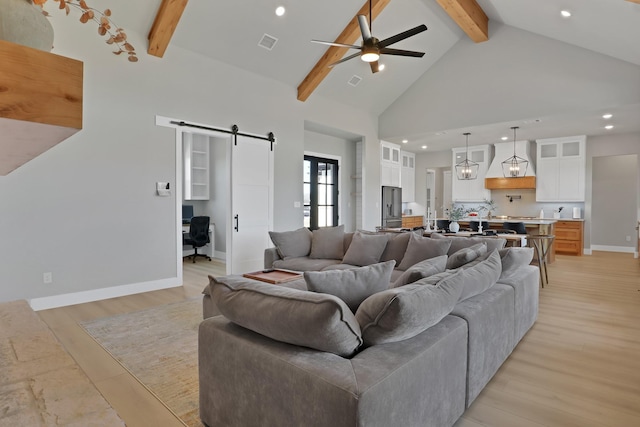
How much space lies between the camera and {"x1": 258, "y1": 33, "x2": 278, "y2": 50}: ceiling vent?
5629 mm

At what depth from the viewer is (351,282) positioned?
6.51 ft

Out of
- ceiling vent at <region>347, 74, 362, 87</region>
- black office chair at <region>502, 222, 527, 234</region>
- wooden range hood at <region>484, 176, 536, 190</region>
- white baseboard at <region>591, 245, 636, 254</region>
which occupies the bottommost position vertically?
white baseboard at <region>591, 245, 636, 254</region>

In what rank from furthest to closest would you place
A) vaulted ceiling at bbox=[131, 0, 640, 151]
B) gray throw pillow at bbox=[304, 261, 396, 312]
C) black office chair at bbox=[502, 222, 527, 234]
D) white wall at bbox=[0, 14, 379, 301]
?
1. black office chair at bbox=[502, 222, 527, 234]
2. vaulted ceiling at bbox=[131, 0, 640, 151]
3. white wall at bbox=[0, 14, 379, 301]
4. gray throw pillow at bbox=[304, 261, 396, 312]

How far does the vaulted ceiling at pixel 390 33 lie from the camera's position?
4980 millimetres

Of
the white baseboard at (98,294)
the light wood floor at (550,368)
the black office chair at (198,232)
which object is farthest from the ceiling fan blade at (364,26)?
the black office chair at (198,232)

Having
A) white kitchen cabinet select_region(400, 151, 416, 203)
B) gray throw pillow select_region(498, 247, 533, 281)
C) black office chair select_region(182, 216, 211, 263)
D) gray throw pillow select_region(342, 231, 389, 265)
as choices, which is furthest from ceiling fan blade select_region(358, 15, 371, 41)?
white kitchen cabinet select_region(400, 151, 416, 203)

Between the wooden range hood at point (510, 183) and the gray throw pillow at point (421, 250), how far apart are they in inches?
265

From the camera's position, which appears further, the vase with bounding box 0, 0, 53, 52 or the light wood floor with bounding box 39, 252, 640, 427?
the light wood floor with bounding box 39, 252, 640, 427

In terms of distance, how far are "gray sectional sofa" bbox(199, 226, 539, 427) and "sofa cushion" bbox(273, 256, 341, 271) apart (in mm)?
2334

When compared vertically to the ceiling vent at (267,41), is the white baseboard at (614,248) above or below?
below

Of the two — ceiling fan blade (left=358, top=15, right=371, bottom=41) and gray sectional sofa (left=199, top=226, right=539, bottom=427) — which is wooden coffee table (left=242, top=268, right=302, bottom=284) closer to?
gray sectional sofa (left=199, top=226, right=539, bottom=427)

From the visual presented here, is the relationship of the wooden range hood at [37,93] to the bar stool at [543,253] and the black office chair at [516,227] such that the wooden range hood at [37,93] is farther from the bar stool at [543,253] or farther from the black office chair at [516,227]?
the black office chair at [516,227]

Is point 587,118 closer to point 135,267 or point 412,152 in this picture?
point 412,152

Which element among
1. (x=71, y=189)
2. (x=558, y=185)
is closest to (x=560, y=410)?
(x=71, y=189)
